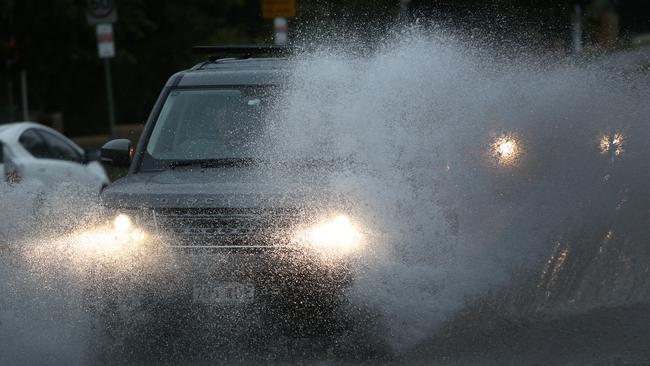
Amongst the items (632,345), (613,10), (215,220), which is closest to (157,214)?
(215,220)

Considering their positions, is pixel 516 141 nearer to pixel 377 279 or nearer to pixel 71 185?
pixel 377 279

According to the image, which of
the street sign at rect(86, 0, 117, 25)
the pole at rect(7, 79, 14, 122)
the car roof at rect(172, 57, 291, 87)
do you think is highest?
the car roof at rect(172, 57, 291, 87)

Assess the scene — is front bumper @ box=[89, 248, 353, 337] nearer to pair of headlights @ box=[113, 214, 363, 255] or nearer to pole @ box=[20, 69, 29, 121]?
pair of headlights @ box=[113, 214, 363, 255]

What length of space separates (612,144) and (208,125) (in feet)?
9.92

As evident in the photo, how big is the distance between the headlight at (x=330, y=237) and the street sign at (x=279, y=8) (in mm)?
11593

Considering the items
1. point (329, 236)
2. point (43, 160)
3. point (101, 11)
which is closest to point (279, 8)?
point (101, 11)

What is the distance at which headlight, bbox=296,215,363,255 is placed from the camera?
7020 millimetres

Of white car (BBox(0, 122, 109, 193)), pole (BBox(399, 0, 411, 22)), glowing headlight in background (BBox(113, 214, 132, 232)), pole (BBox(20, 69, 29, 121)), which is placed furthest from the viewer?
pole (BBox(20, 69, 29, 121))

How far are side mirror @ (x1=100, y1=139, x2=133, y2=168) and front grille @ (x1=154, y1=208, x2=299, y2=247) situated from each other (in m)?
1.71

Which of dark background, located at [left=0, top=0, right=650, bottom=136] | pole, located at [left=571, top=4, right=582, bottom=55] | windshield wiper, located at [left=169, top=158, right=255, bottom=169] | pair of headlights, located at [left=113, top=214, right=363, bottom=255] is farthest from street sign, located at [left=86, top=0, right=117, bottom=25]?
pair of headlights, located at [left=113, top=214, right=363, bottom=255]

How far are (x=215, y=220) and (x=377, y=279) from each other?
95 cm

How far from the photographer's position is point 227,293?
6.94 meters

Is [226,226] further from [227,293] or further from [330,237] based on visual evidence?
[330,237]

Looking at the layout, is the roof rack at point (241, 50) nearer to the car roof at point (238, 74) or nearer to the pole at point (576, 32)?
the car roof at point (238, 74)
